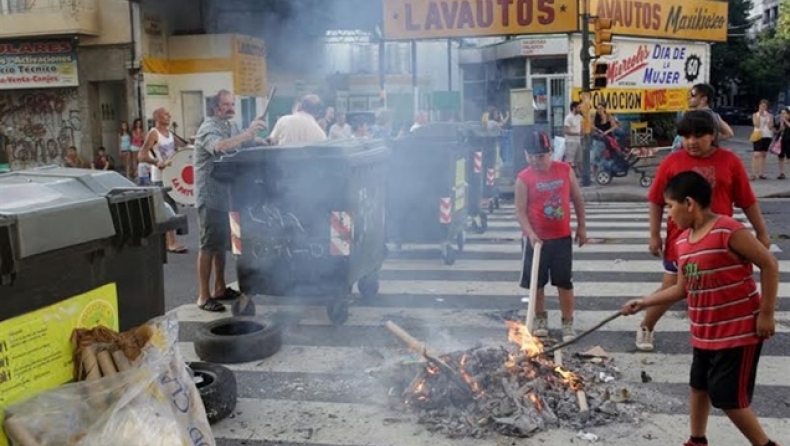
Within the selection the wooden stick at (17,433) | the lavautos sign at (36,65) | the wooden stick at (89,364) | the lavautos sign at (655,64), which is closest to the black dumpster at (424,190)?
the wooden stick at (89,364)

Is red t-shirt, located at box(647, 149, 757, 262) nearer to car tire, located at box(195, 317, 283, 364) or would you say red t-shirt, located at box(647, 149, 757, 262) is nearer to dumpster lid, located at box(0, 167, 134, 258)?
car tire, located at box(195, 317, 283, 364)

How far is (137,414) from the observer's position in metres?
2.73

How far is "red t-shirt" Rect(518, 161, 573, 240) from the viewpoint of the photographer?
18.0 feet

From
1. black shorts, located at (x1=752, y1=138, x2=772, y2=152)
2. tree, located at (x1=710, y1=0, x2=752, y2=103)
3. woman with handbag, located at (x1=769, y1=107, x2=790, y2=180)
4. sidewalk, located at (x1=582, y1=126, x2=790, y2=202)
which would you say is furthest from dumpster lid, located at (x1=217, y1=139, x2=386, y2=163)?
tree, located at (x1=710, y1=0, x2=752, y2=103)

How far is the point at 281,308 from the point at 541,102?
19557mm

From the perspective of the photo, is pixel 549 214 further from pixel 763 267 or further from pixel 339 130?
pixel 339 130

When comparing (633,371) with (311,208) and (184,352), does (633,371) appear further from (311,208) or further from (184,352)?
(184,352)

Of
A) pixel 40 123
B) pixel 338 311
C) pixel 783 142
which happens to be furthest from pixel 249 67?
pixel 338 311

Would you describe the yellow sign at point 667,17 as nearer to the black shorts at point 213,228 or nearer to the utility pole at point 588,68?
the utility pole at point 588,68

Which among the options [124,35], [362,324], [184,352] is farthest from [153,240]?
[124,35]

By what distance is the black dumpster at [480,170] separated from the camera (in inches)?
402

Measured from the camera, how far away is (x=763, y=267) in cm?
327

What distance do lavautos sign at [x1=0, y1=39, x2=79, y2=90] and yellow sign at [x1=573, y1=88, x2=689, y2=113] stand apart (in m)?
14.3

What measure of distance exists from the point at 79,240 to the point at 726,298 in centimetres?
270
